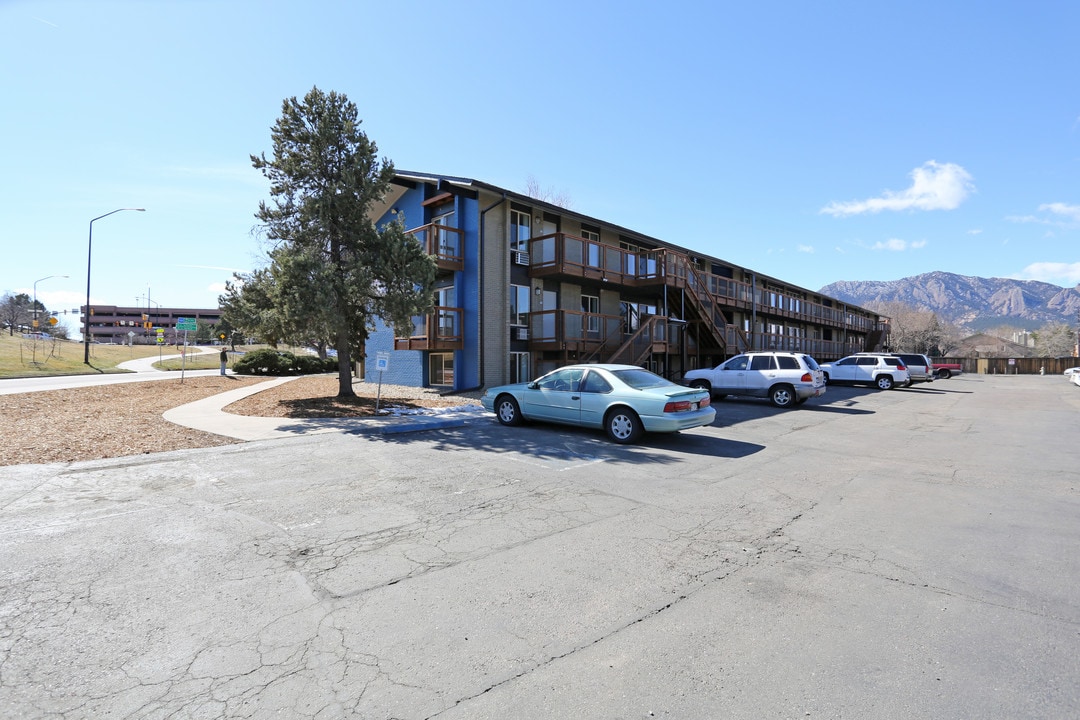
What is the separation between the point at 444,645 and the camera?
3.09 metres

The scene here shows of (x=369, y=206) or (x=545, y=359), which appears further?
(x=545, y=359)

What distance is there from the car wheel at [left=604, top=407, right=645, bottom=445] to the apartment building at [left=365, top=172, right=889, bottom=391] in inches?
318

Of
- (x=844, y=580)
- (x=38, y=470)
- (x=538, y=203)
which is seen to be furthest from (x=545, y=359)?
(x=844, y=580)

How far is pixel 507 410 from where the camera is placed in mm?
11922

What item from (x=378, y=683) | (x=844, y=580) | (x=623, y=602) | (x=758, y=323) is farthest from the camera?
(x=758, y=323)

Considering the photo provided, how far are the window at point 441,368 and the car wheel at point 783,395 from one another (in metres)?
11.5

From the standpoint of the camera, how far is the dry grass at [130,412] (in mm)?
9031

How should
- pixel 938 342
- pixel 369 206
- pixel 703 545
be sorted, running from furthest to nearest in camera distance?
1. pixel 938 342
2. pixel 369 206
3. pixel 703 545

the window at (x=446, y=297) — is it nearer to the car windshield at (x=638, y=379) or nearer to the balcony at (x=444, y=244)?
the balcony at (x=444, y=244)

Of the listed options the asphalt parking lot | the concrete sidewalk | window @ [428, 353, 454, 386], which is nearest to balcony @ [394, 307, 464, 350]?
window @ [428, 353, 454, 386]

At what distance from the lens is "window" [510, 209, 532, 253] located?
20078 millimetres

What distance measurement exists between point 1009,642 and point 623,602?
2291mm

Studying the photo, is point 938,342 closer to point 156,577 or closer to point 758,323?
point 758,323

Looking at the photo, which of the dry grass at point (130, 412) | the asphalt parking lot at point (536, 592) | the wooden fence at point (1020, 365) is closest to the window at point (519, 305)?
the dry grass at point (130, 412)
